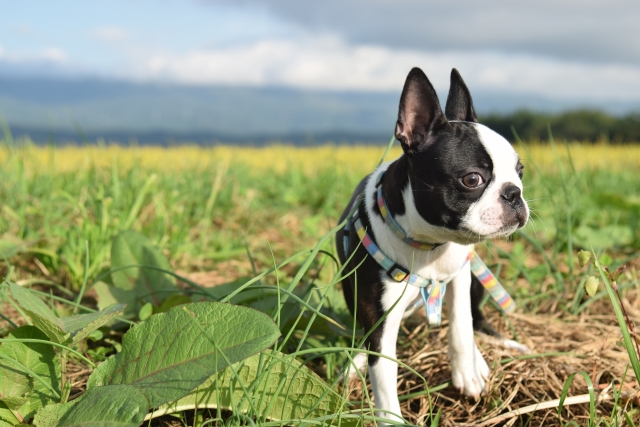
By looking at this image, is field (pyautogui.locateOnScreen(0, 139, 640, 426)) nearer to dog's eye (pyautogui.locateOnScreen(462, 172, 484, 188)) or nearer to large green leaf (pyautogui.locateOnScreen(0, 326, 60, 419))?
large green leaf (pyautogui.locateOnScreen(0, 326, 60, 419))

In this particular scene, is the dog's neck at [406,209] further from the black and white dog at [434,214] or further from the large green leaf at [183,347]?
the large green leaf at [183,347]

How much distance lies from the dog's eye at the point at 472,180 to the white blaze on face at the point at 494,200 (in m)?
0.04

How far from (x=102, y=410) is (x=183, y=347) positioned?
253mm

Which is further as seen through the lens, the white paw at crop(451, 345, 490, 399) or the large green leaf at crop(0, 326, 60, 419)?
the white paw at crop(451, 345, 490, 399)

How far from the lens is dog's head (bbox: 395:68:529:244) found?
1.84 meters

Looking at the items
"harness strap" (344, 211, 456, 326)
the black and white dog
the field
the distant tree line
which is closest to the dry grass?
the field

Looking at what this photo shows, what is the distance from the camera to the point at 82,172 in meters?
4.65

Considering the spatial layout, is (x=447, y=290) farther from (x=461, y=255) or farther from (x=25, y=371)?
(x=25, y=371)

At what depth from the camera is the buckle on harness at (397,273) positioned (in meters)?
1.94

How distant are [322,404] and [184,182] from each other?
3.34 metres

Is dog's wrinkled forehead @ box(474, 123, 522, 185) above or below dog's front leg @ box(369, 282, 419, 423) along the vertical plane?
above

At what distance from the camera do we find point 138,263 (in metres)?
2.55

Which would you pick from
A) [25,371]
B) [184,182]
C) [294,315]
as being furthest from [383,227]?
[184,182]

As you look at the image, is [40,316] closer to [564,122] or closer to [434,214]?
[434,214]
